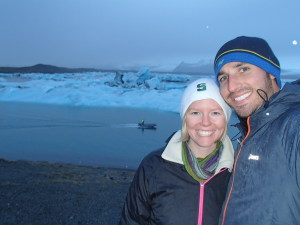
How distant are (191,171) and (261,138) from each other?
1.85 feet

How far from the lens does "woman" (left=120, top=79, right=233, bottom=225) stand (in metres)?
1.94

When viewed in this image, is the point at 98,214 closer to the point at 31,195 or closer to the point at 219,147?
the point at 31,195

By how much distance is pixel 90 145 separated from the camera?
15.4 m

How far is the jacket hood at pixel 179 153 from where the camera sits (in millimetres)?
2006

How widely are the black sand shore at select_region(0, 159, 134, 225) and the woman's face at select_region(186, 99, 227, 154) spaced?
4.42 m

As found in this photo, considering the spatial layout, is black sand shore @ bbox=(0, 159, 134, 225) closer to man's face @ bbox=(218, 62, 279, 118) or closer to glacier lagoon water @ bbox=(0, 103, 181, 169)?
glacier lagoon water @ bbox=(0, 103, 181, 169)

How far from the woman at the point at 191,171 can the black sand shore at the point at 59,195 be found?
A: 4.26 m

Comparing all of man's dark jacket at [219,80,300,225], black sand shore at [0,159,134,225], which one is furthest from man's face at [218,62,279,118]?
black sand shore at [0,159,134,225]

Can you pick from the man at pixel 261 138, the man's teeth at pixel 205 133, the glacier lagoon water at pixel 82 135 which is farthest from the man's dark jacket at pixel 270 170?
the glacier lagoon water at pixel 82 135

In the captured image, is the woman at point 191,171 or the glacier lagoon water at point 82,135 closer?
the woman at point 191,171

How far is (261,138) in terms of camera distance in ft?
5.35

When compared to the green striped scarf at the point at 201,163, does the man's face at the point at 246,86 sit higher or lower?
higher

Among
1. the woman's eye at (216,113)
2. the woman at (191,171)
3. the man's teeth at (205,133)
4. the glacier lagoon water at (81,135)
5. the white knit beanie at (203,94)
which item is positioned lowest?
the glacier lagoon water at (81,135)

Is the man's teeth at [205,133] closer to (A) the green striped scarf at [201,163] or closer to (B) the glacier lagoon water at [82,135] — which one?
(A) the green striped scarf at [201,163]
